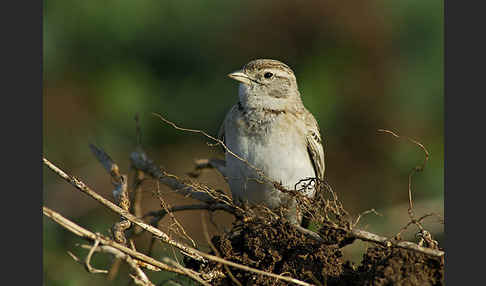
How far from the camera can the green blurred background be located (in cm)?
597

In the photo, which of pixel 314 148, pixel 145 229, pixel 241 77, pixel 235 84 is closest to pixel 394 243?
pixel 145 229

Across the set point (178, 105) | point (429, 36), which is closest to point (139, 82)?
point (178, 105)

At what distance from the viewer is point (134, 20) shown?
258 inches

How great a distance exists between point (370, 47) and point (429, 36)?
629 mm

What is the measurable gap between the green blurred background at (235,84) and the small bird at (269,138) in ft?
6.53

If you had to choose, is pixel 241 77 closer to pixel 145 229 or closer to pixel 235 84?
pixel 145 229

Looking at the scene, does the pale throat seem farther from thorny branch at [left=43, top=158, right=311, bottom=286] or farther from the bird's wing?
thorny branch at [left=43, top=158, right=311, bottom=286]

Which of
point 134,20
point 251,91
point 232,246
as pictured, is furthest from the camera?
point 134,20

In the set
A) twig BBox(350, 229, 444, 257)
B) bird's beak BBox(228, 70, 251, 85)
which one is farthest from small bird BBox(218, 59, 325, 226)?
twig BBox(350, 229, 444, 257)

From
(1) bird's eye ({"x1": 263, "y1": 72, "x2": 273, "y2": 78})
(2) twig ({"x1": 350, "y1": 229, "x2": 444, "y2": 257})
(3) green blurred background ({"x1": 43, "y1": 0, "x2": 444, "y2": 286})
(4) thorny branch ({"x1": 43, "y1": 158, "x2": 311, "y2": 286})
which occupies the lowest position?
(4) thorny branch ({"x1": 43, "y1": 158, "x2": 311, "y2": 286})

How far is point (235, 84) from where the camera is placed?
6.12 meters

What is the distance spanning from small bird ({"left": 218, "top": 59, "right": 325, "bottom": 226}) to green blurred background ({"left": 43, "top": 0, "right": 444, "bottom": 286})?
1.99 m

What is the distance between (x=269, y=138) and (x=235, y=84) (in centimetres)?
257

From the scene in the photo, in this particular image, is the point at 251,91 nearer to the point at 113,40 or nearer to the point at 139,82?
the point at 139,82
